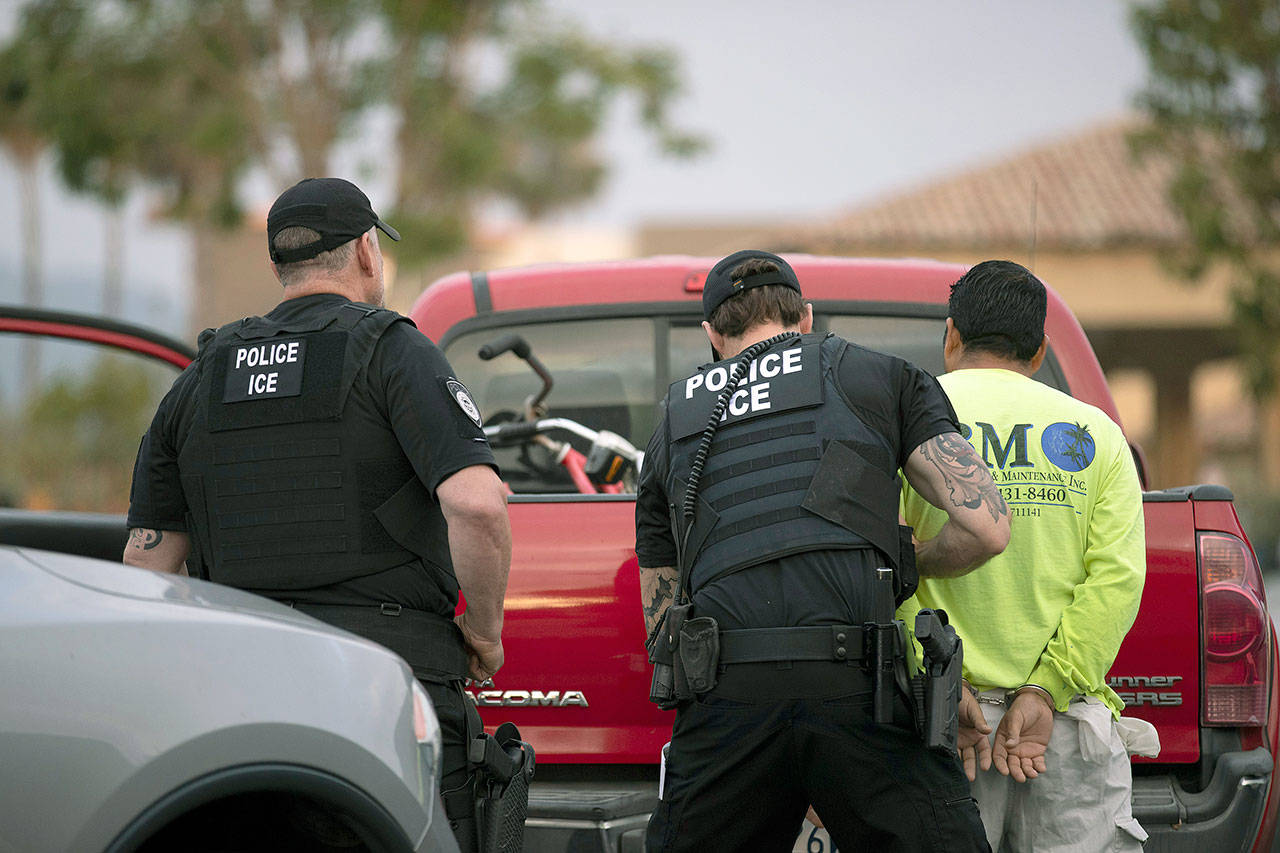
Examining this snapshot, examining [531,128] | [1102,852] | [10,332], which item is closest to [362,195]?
[10,332]

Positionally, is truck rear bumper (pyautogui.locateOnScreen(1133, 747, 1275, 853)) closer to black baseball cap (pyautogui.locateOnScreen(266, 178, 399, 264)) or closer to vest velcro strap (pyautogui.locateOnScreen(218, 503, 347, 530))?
vest velcro strap (pyautogui.locateOnScreen(218, 503, 347, 530))

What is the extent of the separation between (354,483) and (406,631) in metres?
0.31

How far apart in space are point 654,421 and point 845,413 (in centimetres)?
129

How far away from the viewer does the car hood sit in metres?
2.27

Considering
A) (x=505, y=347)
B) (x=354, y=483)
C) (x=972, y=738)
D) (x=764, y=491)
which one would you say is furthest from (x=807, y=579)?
(x=505, y=347)

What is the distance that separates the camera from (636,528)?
9.44 ft

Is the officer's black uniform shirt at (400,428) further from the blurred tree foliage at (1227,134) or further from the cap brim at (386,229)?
the blurred tree foliage at (1227,134)

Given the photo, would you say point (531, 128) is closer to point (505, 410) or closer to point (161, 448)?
point (505, 410)

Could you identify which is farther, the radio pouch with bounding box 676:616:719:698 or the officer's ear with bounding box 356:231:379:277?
the officer's ear with bounding box 356:231:379:277

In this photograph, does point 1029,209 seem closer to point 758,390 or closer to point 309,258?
point 758,390

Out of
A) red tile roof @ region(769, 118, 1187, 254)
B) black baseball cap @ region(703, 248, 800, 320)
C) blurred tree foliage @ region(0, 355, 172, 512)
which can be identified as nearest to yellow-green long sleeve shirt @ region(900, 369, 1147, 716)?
black baseball cap @ region(703, 248, 800, 320)

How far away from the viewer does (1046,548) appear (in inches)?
112

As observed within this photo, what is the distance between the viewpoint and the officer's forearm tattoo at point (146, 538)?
9.61ft

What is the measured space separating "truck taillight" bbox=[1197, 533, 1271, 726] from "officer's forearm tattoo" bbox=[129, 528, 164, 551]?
2241 mm
